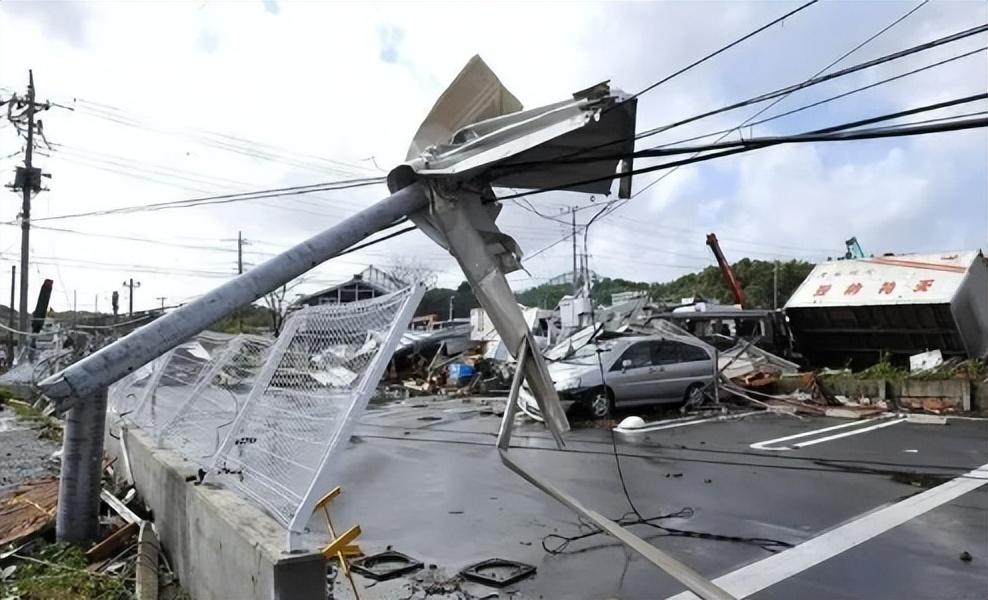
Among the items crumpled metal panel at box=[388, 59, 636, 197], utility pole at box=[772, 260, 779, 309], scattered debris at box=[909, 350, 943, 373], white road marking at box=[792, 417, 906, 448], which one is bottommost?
white road marking at box=[792, 417, 906, 448]

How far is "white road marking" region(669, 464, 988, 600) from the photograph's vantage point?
5.11m

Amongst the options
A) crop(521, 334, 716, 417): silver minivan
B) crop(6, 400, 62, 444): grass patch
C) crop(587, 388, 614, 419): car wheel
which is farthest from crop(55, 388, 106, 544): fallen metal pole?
crop(587, 388, 614, 419): car wheel

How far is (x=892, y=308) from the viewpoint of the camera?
16.5 m

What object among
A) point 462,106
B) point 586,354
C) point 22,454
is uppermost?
point 462,106

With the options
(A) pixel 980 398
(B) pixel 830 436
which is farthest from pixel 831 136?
(A) pixel 980 398

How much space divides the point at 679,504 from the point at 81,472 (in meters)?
5.72

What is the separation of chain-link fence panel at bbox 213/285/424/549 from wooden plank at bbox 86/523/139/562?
162cm

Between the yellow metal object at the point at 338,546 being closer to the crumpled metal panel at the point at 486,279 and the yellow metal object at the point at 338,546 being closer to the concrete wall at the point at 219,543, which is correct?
the concrete wall at the point at 219,543

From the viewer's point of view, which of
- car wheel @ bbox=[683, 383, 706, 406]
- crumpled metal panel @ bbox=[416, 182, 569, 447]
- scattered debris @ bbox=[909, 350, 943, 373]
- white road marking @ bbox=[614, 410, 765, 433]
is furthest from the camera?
scattered debris @ bbox=[909, 350, 943, 373]

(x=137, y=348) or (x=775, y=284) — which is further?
(x=775, y=284)

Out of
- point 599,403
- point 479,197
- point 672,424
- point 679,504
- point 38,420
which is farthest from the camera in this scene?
point 38,420

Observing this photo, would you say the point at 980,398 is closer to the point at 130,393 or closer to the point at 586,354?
the point at 586,354

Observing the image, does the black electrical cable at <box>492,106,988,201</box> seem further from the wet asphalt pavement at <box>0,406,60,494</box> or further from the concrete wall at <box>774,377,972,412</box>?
the concrete wall at <box>774,377,972,412</box>

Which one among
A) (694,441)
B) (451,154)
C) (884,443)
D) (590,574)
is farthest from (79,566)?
(884,443)
